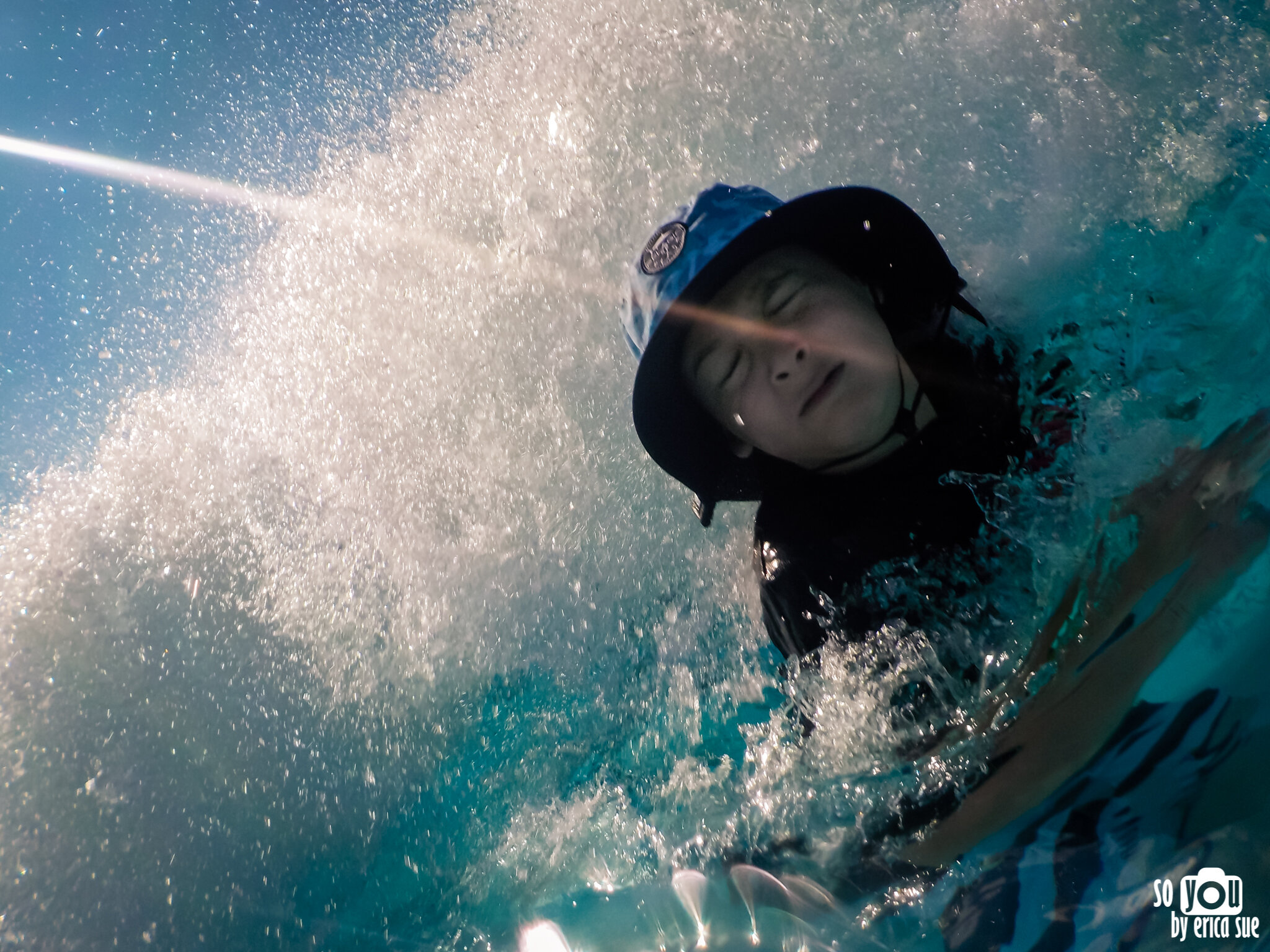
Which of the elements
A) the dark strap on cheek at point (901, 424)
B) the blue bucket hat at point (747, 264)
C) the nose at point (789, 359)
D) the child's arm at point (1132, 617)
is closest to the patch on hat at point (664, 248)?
the blue bucket hat at point (747, 264)

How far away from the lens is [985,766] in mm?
1637

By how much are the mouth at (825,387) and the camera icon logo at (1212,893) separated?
1.16m

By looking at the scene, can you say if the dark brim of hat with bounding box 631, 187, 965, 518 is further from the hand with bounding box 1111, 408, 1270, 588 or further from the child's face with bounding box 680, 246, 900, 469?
the hand with bounding box 1111, 408, 1270, 588

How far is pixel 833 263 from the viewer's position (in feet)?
6.30

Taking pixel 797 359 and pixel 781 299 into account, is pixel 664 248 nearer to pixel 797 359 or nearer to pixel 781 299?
pixel 781 299

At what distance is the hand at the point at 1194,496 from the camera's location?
145 centimetres

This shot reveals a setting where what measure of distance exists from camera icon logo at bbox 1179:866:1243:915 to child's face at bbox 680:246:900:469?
1.06 meters

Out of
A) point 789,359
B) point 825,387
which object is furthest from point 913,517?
point 789,359

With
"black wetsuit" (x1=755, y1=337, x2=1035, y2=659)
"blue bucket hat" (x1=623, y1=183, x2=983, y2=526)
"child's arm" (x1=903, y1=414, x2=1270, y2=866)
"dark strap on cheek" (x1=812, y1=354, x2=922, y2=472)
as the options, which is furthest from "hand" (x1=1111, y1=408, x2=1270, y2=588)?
Answer: "blue bucket hat" (x1=623, y1=183, x2=983, y2=526)

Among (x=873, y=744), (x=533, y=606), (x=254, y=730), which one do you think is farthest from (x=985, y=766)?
(x=254, y=730)

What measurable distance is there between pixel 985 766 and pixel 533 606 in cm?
→ 220

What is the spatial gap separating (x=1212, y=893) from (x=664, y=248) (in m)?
1.84

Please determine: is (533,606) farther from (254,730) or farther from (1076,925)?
(1076,925)

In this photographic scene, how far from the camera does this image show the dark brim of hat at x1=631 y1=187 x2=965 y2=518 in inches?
71.4
